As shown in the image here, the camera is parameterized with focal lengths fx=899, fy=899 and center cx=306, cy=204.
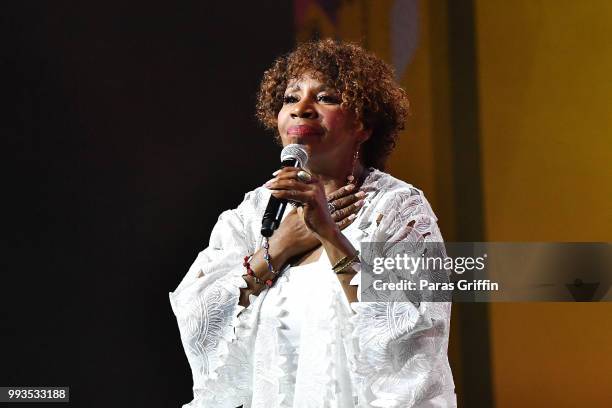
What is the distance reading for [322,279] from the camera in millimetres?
1766

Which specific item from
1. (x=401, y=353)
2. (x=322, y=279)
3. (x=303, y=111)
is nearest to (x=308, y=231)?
(x=322, y=279)

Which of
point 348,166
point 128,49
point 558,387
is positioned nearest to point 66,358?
point 128,49

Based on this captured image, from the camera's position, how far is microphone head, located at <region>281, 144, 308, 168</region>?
1687 mm

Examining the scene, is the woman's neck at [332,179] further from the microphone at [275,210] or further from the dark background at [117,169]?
the dark background at [117,169]

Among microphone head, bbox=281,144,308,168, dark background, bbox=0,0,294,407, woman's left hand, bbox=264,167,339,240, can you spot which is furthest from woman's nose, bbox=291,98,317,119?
dark background, bbox=0,0,294,407

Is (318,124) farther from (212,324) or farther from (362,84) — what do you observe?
(212,324)

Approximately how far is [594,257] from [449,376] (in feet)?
2.02

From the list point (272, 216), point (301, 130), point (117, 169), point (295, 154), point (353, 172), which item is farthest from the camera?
point (117, 169)

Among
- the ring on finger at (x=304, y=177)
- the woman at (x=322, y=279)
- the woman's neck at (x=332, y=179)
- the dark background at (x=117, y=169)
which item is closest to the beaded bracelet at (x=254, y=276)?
the woman at (x=322, y=279)

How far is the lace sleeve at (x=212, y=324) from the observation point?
1842 mm

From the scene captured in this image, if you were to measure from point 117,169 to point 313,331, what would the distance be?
1.01 metres

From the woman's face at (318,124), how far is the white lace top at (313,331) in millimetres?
91

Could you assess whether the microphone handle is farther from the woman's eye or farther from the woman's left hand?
the woman's eye

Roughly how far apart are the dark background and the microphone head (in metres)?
0.82
